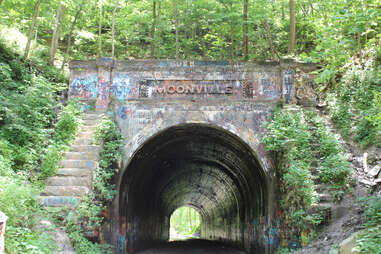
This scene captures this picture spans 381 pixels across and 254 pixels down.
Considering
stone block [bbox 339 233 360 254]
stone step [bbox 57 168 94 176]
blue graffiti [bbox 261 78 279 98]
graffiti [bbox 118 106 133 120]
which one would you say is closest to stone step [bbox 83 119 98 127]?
graffiti [bbox 118 106 133 120]

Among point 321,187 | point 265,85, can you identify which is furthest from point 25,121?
point 321,187

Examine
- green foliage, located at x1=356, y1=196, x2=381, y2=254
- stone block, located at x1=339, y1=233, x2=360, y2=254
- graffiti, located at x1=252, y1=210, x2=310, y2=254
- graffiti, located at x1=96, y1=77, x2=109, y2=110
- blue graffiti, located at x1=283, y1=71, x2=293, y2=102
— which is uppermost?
blue graffiti, located at x1=283, y1=71, x2=293, y2=102

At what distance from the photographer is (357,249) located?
5.13 m

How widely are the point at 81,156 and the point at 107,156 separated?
2.34ft

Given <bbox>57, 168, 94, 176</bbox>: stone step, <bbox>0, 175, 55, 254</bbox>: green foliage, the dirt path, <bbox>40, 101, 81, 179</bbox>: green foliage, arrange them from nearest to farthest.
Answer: <bbox>0, 175, 55, 254</bbox>: green foliage
<bbox>57, 168, 94, 176</bbox>: stone step
<bbox>40, 101, 81, 179</bbox>: green foliage
the dirt path

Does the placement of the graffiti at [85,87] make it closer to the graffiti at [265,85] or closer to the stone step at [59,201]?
the stone step at [59,201]

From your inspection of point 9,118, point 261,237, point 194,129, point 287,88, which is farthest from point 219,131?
point 9,118

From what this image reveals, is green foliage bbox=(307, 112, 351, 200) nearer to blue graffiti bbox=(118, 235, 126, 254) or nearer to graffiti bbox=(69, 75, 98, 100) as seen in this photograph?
blue graffiti bbox=(118, 235, 126, 254)

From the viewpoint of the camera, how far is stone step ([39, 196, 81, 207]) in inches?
306

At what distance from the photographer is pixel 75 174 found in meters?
8.70

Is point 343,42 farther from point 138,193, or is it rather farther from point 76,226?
point 138,193

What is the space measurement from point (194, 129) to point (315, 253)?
560cm

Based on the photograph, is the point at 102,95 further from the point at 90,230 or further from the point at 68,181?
the point at 90,230

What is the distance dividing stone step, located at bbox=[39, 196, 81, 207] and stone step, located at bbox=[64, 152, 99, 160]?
5.04ft
